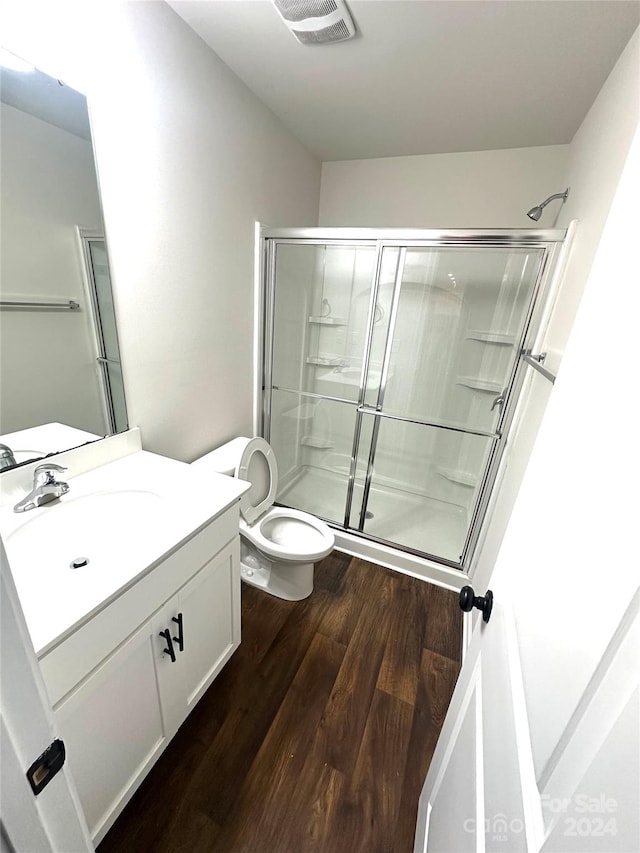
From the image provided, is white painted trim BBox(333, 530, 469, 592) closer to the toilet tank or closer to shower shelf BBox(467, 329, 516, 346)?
the toilet tank

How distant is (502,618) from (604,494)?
38 centimetres

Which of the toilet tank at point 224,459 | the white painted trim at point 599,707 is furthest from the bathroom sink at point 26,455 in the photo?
the white painted trim at point 599,707

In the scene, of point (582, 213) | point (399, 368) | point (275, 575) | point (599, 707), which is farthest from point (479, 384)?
point (599, 707)

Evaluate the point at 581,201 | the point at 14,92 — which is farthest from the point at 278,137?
the point at 581,201

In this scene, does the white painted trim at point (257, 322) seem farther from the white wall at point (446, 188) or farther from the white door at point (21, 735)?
the white door at point (21, 735)

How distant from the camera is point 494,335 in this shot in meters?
2.04

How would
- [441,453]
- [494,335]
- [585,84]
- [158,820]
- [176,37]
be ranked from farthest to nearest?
[441,453], [494,335], [585,84], [176,37], [158,820]

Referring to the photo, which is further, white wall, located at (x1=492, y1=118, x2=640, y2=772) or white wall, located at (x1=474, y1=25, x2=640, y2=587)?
white wall, located at (x1=474, y1=25, x2=640, y2=587)

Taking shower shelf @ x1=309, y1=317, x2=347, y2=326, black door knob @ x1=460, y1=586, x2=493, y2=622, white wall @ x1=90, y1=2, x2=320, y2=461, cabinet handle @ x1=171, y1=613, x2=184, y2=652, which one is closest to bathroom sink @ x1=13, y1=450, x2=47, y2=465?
white wall @ x1=90, y1=2, x2=320, y2=461

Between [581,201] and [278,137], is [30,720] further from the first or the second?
[278,137]

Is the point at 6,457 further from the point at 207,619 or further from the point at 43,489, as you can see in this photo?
the point at 207,619

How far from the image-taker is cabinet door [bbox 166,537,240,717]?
106 centimetres

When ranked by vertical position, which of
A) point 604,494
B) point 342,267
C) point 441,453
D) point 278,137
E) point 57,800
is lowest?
point 441,453

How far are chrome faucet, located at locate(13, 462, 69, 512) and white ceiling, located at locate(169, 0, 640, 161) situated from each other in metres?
1.62
